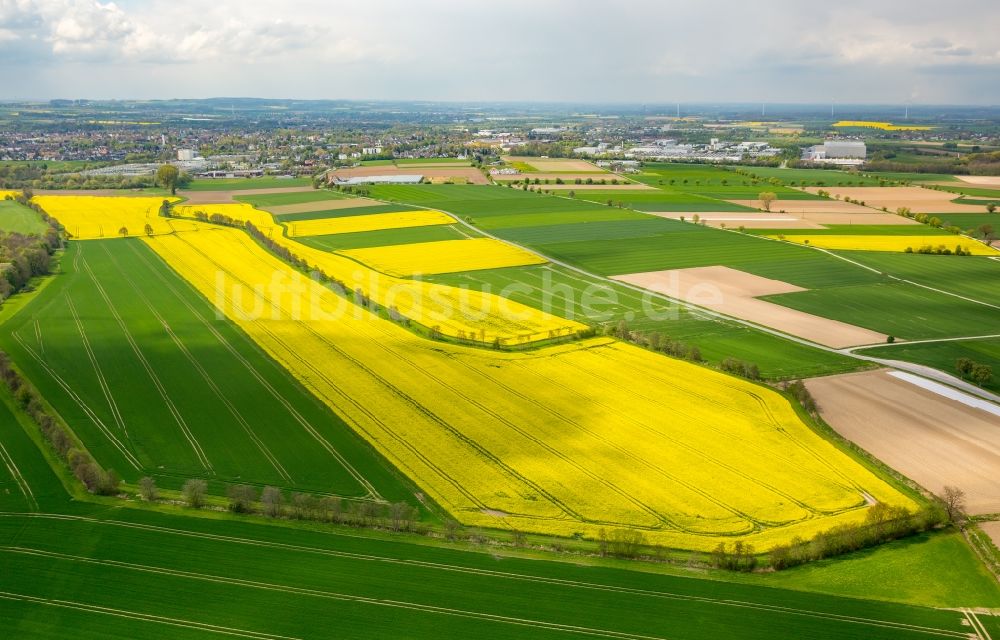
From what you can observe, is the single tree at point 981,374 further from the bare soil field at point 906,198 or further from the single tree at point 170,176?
the single tree at point 170,176

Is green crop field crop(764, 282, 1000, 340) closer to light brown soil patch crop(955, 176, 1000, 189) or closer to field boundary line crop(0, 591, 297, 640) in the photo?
field boundary line crop(0, 591, 297, 640)

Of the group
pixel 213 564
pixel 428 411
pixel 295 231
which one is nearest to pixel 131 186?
pixel 295 231

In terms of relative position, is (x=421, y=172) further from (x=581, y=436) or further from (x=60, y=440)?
(x=581, y=436)

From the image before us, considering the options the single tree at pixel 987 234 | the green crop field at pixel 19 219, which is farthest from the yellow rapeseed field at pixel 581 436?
the single tree at pixel 987 234

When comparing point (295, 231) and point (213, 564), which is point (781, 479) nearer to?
point (213, 564)

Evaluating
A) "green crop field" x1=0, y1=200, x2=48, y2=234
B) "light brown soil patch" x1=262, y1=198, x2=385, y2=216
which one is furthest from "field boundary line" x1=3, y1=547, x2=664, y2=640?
"light brown soil patch" x1=262, y1=198, x2=385, y2=216

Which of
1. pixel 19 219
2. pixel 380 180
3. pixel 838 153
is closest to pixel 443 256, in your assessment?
pixel 19 219
